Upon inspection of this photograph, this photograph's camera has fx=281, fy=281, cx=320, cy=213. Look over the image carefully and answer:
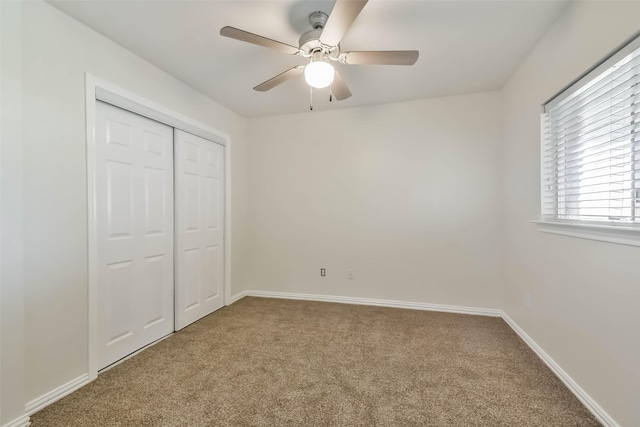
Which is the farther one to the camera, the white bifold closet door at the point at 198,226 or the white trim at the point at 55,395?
the white bifold closet door at the point at 198,226

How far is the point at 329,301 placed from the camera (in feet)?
11.8

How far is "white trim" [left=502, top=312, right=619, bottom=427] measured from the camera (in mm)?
1497

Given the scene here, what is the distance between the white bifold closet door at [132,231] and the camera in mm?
2082

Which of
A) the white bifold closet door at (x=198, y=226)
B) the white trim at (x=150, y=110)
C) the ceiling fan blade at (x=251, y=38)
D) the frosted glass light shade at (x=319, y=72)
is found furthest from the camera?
the white bifold closet door at (x=198, y=226)

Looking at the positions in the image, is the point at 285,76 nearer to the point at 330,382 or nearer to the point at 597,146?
the point at 597,146

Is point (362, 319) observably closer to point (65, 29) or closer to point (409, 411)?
point (409, 411)

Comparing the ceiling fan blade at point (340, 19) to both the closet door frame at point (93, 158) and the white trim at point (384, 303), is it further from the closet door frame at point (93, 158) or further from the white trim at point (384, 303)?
→ the white trim at point (384, 303)

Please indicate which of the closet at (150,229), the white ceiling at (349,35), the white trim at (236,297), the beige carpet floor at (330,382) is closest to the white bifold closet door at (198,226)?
the closet at (150,229)

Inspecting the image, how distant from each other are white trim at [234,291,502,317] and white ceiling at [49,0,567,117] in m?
2.40

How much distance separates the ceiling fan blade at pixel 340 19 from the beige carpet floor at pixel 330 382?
211 centimetres

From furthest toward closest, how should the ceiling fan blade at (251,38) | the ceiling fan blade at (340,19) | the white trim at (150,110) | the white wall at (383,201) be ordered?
the white wall at (383,201) < the white trim at (150,110) < the ceiling fan blade at (251,38) < the ceiling fan blade at (340,19)

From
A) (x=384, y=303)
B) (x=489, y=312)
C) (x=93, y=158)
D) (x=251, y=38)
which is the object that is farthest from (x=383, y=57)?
(x=489, y=312)

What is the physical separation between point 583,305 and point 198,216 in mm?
3244

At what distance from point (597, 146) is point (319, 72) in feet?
5.51
